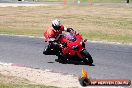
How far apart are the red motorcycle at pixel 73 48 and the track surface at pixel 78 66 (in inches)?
17.7

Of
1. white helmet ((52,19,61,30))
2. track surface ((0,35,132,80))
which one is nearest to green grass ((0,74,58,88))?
track surface ((0,35,132,80))

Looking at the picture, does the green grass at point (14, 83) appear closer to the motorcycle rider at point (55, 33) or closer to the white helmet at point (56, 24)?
the motorcycle rider at point (55, 33)

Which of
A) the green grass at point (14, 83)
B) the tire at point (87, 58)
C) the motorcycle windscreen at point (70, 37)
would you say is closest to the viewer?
the green grass at point (14, 83)

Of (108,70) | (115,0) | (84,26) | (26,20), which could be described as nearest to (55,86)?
(108,70)

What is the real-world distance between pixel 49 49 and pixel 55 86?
583 centimetres

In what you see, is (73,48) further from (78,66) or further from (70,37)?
Result: (78,66)

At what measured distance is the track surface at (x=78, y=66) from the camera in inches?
603

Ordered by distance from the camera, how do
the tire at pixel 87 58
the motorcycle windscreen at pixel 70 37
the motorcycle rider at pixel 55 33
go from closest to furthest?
1. the tire at pixel 87 58
2. the motorcycle windscreen at pixel 70 37
3. the motorcycle rider at pixel 55 33

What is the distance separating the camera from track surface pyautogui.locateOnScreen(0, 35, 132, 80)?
50.2 ft

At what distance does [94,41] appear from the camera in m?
24.0

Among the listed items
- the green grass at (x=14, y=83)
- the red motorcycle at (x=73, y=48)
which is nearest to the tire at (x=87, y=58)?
the red motorcycle at (x=73, y=48)

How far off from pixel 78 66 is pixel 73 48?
2.59ft

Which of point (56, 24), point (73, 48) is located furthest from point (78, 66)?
point (56, 24)

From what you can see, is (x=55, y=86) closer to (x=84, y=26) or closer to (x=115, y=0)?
(x=84, y=26)
